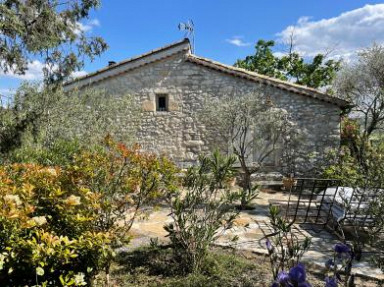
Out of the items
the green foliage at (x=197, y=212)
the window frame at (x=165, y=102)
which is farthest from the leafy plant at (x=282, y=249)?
the window frame at (x=165, y=102)

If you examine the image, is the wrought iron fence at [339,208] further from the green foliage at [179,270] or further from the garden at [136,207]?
the green foliage at [179,270]

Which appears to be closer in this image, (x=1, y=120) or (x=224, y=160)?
(x=224, y=160)

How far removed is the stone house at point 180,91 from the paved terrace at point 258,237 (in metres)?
4.78

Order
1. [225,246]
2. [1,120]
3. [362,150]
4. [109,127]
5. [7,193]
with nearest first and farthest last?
1. [7,193]
2. [362,150]
3. [225,246]
4. [1,120]
5. [109,127]

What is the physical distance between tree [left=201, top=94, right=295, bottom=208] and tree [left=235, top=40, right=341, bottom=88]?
40.6 ft

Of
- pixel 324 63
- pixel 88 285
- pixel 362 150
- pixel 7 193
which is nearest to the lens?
pixel 7 193

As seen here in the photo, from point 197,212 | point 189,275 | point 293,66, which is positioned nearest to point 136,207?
point 197,212

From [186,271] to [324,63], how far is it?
22589 millimetres

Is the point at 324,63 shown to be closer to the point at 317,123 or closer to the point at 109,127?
the point at 317,123

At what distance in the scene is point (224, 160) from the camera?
469 centimetres

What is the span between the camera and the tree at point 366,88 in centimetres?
1214

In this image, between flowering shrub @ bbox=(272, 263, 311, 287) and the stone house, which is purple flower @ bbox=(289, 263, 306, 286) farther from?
the stone house

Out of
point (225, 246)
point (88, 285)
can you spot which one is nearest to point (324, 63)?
point (225, 246)

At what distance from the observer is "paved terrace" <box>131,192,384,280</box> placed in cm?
541
